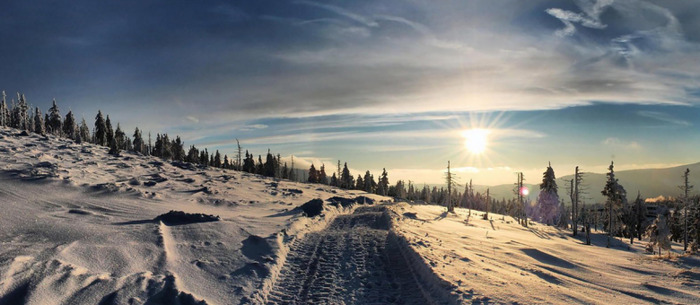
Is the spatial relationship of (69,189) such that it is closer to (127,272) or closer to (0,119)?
(127,272)

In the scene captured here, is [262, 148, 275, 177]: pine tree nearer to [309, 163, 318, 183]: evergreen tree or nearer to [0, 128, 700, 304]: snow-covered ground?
[309, 163, 318, 183]: evergreen tree

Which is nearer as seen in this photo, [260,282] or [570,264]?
[260,282]

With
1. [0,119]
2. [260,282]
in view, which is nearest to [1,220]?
[260,282]

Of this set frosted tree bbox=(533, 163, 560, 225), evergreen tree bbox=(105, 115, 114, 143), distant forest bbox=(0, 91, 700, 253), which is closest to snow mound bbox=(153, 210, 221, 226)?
distant forest bbox=(0, 91, 700, 253)

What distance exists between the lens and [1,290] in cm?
715

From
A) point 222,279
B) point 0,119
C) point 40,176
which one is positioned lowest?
point 222,279

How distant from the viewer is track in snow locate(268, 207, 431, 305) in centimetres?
848

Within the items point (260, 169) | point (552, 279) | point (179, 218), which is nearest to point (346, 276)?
point (552, 279)

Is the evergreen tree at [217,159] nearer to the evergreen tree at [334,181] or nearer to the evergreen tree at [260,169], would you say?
the evergreen tree at [260,169]

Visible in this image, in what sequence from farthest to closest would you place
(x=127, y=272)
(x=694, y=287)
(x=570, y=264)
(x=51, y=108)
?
1. (x=51, y=108)
2. (x=570, y=264)
3. (x=694, y=287)
4. (x=127, y=272)

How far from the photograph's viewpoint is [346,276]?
33.4 ft

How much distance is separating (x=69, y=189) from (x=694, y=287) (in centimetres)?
3511

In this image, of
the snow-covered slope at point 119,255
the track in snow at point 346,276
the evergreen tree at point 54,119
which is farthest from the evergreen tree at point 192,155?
the track in snow at point 346,276

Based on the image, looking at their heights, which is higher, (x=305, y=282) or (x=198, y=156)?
(x=198, y=156)
